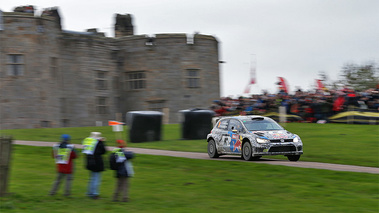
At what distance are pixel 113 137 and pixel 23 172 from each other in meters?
12.2

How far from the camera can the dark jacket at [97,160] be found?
41.5 feet

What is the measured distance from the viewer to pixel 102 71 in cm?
4866

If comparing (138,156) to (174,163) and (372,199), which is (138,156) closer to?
(174,163)

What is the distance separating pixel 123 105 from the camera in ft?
165

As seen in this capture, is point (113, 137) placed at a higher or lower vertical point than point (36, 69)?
lower

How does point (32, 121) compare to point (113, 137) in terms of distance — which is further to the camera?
point (32, 121)

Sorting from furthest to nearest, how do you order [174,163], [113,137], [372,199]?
[113,137] < [174,163] < [372,199]

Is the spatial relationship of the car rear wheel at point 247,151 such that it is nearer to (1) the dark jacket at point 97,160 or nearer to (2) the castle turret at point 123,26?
(1) the dark jacket at point 97,160

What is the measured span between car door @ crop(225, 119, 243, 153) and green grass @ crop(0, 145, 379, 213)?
1185mm

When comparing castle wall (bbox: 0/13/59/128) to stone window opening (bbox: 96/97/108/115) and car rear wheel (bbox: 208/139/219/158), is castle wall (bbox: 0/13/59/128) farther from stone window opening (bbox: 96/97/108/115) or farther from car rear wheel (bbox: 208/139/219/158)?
car rear wheel (bbox: 208/139/219/158)

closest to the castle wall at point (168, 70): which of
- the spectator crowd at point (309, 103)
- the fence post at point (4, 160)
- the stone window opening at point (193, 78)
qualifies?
the stone window opening at point (193, 78)

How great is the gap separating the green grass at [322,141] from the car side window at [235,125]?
207cm

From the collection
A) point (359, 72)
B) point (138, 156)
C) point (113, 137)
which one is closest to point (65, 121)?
point (113, 137)

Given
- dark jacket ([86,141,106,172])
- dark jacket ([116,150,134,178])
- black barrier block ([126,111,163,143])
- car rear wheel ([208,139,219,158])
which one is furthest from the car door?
dark jacket ([116,150,134,178])
